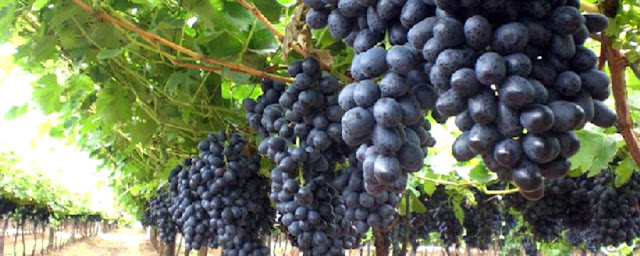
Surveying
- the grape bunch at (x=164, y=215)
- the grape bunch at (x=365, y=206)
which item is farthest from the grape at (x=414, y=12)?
the grape bunch at (x=164, y=215)

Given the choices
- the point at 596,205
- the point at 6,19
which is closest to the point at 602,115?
the point at 6,19

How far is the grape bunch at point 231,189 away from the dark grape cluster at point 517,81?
1.86 metres

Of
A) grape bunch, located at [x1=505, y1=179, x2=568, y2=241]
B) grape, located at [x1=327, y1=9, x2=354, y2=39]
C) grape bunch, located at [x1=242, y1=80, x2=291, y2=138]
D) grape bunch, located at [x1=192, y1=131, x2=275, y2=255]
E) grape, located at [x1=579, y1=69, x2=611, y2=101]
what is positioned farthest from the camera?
grape bunch, located at [x1=505, y1=179, x2=568, y2=241]

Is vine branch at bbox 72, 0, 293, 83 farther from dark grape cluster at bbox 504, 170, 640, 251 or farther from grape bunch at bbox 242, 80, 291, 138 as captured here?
dark grape cluster at bbox 504, 170, 640, 251

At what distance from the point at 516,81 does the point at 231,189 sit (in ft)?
6.84

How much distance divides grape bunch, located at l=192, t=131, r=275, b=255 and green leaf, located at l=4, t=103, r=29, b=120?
134cm

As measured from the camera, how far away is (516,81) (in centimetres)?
76

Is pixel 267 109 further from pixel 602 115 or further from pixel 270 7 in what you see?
pixel 602 115

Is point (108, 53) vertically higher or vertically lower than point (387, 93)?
higher

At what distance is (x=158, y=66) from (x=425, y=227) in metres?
5.64

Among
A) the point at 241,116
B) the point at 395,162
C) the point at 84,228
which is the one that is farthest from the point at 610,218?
the point at 84,228

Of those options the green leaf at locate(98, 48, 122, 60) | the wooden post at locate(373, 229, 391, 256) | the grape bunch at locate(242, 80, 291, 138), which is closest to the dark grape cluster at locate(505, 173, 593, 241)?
the wooden post at locate(373, 229, 391, 256)

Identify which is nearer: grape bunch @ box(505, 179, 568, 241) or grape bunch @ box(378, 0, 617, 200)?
grape bunch @ box(378, 0, 617, 200)

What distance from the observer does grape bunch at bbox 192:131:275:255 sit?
2609mm
